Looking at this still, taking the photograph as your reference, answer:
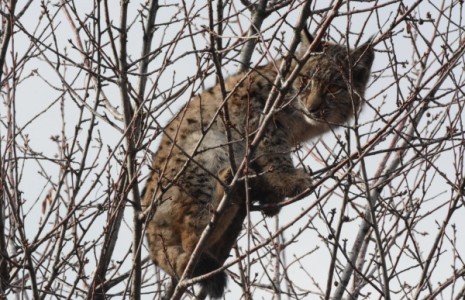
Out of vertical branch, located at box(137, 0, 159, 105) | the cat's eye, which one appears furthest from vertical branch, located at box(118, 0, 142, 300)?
the cat's eye

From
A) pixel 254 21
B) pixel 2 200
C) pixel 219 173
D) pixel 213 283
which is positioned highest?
pixel 254 21

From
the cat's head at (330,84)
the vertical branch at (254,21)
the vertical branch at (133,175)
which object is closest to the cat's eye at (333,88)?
the cat's head at (330,84)

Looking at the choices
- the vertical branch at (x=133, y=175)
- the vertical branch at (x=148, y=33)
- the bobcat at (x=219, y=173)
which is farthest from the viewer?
the vertical branch at (x=148, y=33)

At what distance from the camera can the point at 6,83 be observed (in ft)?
25.9

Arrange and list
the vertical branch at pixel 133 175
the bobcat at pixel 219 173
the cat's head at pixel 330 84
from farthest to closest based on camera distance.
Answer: the cat's head at pixel 330 84 < the bobcat at pixel 219 173 < the vertical branch at pixel 133 175

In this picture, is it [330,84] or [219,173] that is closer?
[219,173]

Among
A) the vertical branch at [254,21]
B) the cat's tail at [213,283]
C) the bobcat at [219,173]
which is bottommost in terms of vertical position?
the cat's tail at [213,283]

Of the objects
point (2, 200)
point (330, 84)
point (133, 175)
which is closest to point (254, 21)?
point (330, 84)

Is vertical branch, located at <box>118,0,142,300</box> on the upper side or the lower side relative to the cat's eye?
lower

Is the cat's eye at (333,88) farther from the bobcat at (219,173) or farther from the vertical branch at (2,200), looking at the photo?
the vertical branch at (2,200)

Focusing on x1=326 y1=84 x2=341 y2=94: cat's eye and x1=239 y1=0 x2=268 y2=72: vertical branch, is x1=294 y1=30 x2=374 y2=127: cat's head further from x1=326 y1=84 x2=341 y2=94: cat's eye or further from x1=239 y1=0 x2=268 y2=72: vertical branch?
x1=239 y1=0 x2=268 y2=72: vertical branch

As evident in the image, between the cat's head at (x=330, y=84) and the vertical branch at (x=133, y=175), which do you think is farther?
the cat's head at (x=330, y=84)

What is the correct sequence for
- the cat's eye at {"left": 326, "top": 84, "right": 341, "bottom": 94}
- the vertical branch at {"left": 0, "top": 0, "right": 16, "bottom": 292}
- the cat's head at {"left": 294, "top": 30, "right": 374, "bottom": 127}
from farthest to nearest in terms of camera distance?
the cat's eye at {"left": 326, "top": 84, "right": 341, "bottom": 94} → the cat's head at {"left": 294, "top": 30, "right": 374, "bottom": 127} → the vertical branch at {"left": 0, "top": 0, "right": 16, "bottom": 292}

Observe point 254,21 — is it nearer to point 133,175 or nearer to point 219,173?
point 219,173
